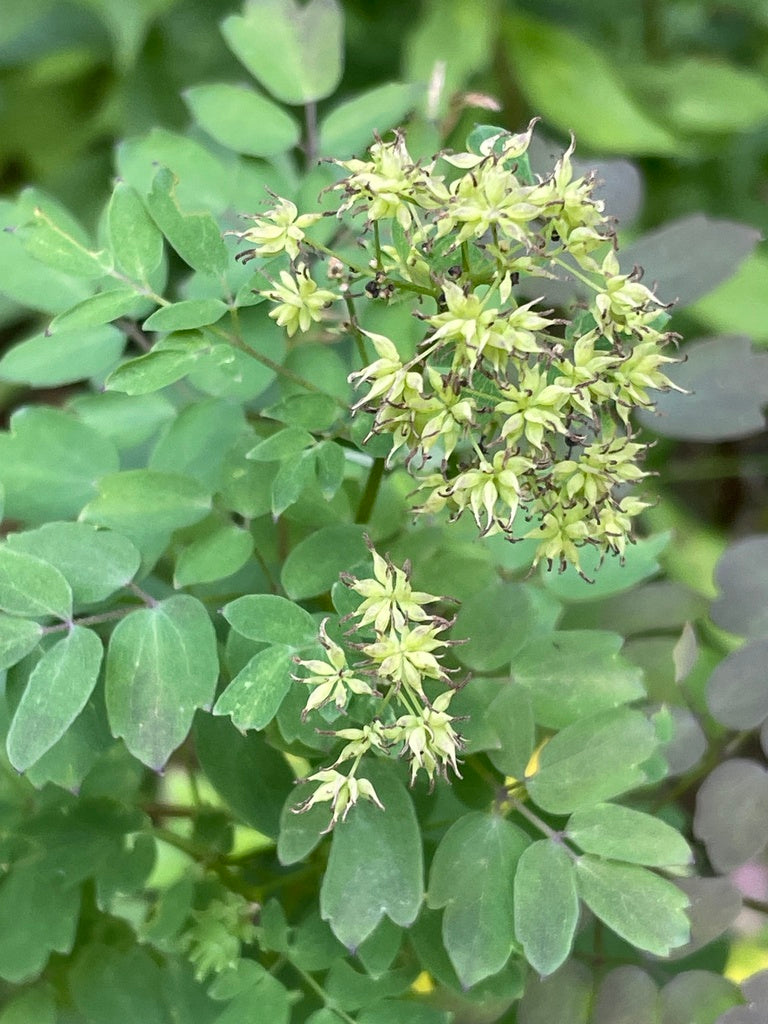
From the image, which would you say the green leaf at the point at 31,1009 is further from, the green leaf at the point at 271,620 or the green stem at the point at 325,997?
the green leaf at the point at 271,620

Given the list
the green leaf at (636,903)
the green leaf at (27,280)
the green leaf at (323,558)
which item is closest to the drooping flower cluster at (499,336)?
the green leaf at (323,558)

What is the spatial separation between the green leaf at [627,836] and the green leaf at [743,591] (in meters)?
0.23

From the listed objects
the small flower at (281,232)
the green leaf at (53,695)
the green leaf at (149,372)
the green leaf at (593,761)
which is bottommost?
the green leaf at (593,761)

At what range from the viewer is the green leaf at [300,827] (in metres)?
0.59

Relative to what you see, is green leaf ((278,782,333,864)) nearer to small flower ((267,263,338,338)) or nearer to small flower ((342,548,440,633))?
small flower ((342,548,440,633))

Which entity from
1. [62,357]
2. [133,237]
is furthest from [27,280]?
[133,237]

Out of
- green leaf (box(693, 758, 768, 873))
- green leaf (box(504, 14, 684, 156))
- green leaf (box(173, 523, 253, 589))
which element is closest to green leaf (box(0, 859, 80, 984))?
green leaf (box(173, 523, 253, 589))

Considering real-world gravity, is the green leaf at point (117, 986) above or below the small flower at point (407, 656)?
below

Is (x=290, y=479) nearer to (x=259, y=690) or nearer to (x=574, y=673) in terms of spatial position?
(x=259, y=690)

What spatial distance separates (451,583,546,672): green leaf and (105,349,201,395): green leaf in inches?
9.9

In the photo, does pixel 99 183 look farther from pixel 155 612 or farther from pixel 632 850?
pixel 632 850

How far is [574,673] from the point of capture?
2.23 feet

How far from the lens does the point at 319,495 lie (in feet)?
2.25

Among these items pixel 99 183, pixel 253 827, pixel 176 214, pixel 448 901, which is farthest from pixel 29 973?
pixel 99 183
